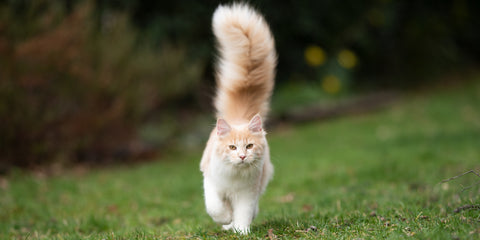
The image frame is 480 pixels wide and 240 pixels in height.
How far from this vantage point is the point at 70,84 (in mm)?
8648

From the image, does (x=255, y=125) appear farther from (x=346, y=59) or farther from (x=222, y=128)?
(x=346, y=59)

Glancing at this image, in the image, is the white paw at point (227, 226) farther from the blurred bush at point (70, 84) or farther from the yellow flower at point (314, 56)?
the yellow flower at point (314, 56)

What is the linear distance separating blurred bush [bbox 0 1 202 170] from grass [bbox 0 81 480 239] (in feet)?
2.15

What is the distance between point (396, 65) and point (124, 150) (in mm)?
14242

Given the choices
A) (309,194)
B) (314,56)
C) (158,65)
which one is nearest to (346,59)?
(314,56)

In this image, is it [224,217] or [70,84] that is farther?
[70,84]

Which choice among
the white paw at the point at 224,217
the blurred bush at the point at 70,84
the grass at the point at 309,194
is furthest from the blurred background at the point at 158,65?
the white paw at the point at 224,217

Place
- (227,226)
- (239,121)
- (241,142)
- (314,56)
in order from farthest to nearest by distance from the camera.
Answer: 1. (314,56)
2. (239,121)
3. (227,226)
4. (241,142)

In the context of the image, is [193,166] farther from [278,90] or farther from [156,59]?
[278,90]

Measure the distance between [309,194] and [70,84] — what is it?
497 cm

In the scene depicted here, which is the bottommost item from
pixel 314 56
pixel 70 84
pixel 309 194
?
pixel 309 194

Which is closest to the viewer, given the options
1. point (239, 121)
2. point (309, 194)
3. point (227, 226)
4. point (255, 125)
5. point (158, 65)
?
point (255, 125)

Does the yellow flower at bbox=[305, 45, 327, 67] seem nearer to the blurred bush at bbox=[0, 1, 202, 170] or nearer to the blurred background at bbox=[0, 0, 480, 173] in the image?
the blurred background at bbox=[0, 0, 480, 173]

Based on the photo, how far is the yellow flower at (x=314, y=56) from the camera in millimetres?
17031
